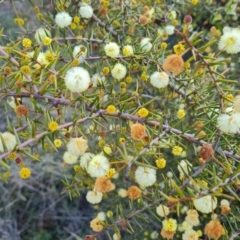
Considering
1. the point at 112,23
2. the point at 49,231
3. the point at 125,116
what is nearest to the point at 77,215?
→ the point at 49,231

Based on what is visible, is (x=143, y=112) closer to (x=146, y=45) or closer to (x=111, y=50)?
(x=111, y=50)

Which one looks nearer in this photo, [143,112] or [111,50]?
[143,112]

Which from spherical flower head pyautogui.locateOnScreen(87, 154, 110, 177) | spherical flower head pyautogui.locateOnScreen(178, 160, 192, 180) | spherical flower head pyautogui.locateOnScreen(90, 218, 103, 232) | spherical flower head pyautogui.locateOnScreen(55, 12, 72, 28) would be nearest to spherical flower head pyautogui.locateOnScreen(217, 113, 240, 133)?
spherical flower head pyautogui.locateOnScreen(178, 160, 192, 180)

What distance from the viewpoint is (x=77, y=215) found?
1904mm

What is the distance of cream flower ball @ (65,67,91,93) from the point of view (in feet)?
2.64

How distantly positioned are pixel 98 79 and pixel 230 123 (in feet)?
1.22

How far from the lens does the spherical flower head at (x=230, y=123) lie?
78 centimetres

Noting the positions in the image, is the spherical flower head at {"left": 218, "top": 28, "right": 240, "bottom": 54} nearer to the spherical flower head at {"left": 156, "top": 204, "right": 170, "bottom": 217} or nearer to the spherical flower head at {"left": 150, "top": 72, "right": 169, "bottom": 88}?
the spherical flower head at {"left": 150, "top": 72, "right": 169, "bottom": 88}

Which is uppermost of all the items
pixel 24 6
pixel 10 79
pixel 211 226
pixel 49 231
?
pixel 10 79

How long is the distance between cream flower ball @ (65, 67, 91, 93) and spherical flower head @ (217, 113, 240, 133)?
28 centimetres

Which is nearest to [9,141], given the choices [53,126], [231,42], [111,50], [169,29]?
[53,126]

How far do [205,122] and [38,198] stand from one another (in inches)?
49.0

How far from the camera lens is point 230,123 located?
2.58ft

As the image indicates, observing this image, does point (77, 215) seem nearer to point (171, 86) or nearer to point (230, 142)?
point (171, 86)
